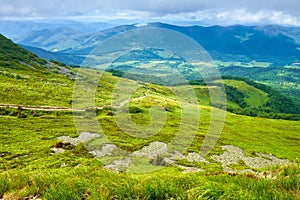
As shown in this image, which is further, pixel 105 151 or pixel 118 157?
pixel 105 151

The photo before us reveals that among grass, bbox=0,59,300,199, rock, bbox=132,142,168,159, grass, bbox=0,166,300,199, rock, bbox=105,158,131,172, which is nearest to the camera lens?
grass, bbox=0,166,300,199

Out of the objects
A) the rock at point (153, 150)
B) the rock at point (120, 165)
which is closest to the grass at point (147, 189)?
the rock at point (120, 165)

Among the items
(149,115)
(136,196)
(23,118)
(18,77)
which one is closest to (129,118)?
(149,115)

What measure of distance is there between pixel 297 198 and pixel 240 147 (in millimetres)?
69735

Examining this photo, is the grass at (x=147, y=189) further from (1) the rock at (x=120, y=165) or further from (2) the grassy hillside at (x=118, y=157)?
(1) the rock at (x=120, y=165)

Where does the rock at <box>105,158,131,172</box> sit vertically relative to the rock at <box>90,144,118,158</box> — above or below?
above

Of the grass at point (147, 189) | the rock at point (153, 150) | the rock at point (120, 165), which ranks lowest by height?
the rock at point (153, 150)

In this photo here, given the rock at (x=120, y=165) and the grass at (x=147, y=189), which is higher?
the grass at (x=147, y=189)

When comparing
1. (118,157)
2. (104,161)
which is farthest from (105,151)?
(104,161)

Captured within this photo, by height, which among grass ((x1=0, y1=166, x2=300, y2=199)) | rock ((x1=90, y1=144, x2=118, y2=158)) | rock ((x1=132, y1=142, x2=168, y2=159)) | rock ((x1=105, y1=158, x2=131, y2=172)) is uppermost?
grass ((x1=0, y1=166, x2=300, y2=199))

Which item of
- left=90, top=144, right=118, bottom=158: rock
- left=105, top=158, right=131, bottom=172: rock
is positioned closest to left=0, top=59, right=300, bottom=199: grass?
left=90, top=144, right=118, bottom=158: rock

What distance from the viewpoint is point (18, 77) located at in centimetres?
13900

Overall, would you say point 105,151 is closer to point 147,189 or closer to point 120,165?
point 120,165

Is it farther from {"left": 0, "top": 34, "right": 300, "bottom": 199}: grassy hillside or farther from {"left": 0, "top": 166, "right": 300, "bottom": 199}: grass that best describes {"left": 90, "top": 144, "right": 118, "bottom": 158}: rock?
{"left": 0, "top": 166, "right": 300, "bottom": 199}: grass
